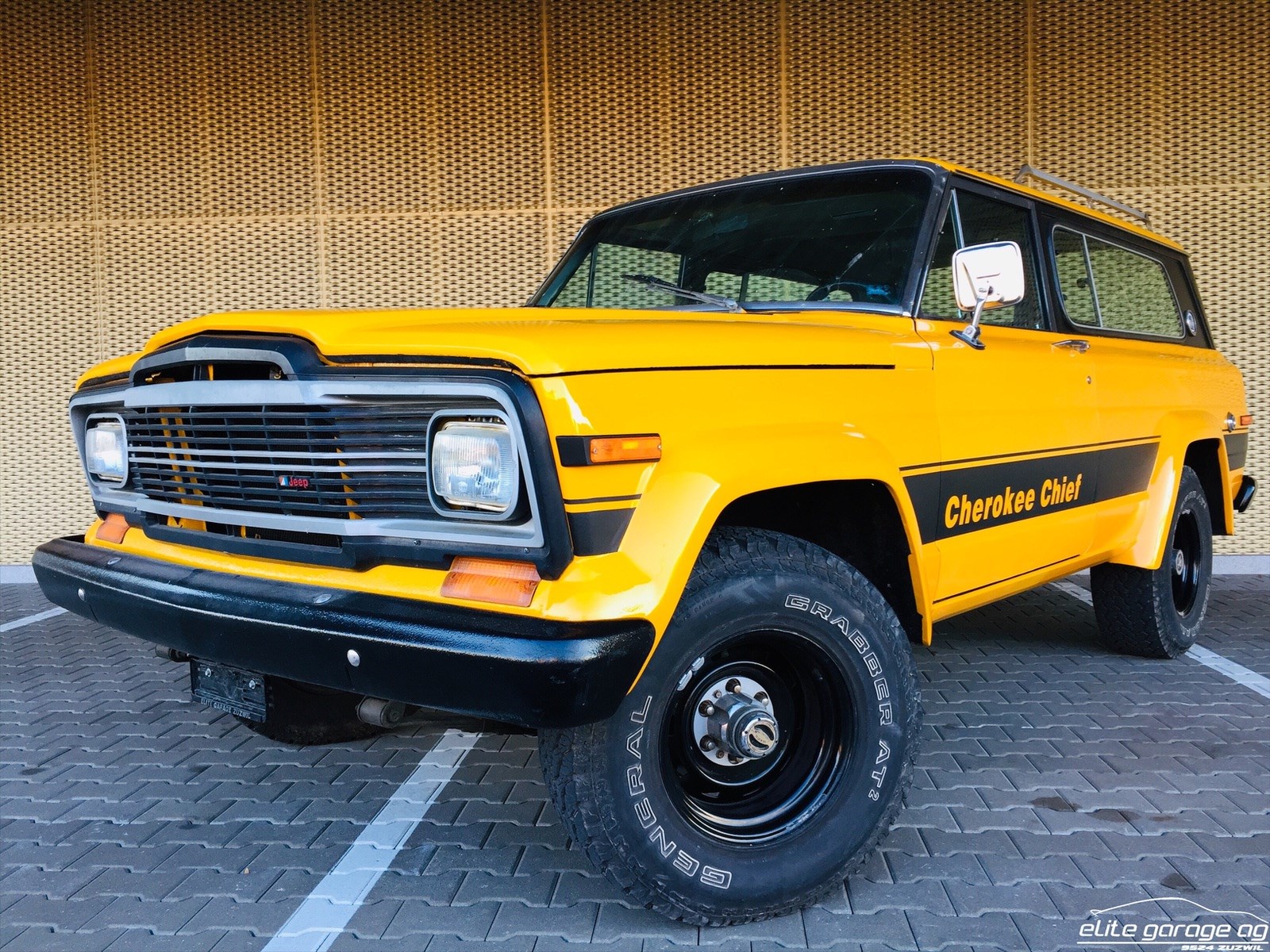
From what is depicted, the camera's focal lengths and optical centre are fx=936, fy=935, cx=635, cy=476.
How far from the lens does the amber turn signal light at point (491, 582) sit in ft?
5.79

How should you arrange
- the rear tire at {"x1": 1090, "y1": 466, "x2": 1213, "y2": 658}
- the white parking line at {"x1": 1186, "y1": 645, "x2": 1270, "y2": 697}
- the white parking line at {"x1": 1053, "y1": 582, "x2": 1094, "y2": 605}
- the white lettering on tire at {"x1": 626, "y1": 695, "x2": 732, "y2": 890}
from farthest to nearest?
the white parking line at {"x1": 1053, "y1": 582, "x2": 1094, "y2": 605}
the rear tire at {"x1": 1090, "y1": 466, "x2": 1213, "y2": 658}
the white parking line at {"x1": 1186, "y1": 645, "x2": 1270, "y2": 697}
the white lettering on tire at {"x1": 626, "y1": 695, "x2": 732, "y2": 890}

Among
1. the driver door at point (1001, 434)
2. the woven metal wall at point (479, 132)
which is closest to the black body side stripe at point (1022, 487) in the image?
the driver door at point (1001, 434)

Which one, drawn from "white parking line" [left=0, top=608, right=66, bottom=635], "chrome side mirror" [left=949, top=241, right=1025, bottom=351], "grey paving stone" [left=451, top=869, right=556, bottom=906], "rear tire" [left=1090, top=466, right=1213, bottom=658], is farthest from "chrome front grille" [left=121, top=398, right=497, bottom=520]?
"white parking line" [left=0, top=608, right=66, bottom=635]

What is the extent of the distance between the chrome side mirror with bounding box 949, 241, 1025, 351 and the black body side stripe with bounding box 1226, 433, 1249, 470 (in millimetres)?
2606

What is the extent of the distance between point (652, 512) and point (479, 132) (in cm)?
532

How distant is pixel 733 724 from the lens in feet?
6.88

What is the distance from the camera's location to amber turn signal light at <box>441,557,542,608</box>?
176 centimetres

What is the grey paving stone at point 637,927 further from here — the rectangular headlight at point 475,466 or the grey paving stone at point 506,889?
the rectangular headlight at point 475,466

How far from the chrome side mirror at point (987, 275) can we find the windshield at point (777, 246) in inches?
6.9

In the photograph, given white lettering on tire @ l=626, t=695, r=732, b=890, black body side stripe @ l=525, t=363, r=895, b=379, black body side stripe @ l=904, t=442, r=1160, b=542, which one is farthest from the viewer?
black body side stripe @ l=904, t=442, r=1160, b=542

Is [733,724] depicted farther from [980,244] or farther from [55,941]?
[980,244]

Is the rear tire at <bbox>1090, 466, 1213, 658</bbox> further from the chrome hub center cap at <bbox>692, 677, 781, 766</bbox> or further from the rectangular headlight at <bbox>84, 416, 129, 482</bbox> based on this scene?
the rectangular headlight at <bbox>84, 416, 129, 482</bbox>

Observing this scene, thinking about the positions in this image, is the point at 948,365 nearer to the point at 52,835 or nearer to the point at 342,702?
the point at 342,702

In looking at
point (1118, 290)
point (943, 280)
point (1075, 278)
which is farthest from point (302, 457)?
point (1118, 290)
